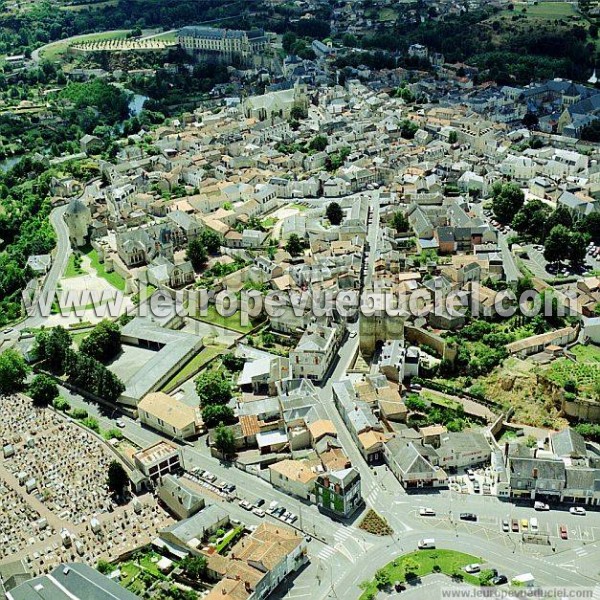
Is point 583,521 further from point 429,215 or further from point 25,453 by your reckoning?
point 429,215

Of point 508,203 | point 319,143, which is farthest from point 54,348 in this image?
point 319,143

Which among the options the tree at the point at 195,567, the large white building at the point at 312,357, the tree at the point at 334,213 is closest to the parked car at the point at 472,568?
the tree at the point at 195,567

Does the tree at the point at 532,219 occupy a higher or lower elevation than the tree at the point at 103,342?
higher

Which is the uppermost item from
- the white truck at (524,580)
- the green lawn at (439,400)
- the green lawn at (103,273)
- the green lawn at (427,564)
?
the green lawn at (103,273)

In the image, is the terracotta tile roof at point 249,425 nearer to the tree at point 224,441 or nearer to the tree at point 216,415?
the tree at point 216,415

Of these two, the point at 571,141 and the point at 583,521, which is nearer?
the point at 583,521

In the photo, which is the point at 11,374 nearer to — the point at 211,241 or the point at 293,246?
the point at 211,241

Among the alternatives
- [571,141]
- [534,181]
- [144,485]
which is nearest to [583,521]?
[144,485]
